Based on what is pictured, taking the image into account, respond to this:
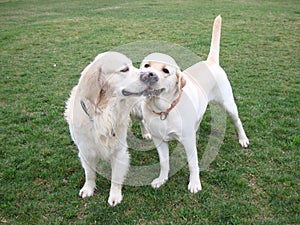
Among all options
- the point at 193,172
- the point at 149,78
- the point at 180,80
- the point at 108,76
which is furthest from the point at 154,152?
the point at 108,76

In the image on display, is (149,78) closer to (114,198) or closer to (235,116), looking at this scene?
(114,198)

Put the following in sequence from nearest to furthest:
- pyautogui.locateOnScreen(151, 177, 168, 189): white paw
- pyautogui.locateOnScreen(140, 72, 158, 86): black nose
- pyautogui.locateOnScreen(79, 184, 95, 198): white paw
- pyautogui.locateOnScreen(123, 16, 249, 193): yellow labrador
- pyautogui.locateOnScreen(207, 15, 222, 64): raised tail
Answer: pyautogui.locateOnScreen(140, 72, 158, 86): black nose
pyautogui.locateOnScreen(123, 16, 249, 193): yellow labrador
pyautogui.locateOnScreen(79, 184, 95, 198): white paw
pyautogui.locateOnScreen(151, 177, 168, 189): white paw
pyautogui.locateOnScreen(207, 15, 222, 64): raised tail

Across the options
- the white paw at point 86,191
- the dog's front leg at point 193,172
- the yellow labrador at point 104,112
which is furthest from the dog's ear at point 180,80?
the white paw at point 86,191

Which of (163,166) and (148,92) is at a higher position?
(148,92)

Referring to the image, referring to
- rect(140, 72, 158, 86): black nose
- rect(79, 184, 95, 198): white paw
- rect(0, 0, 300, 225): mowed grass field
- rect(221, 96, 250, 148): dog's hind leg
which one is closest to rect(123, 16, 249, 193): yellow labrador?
rect(140, 72, 158, 86): black nose

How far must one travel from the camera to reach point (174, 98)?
8.16 ft

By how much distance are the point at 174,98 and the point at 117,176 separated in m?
0.92

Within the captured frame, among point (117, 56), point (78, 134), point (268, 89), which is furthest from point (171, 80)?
point (268, 89)

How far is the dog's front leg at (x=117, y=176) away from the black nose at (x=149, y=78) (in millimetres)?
749

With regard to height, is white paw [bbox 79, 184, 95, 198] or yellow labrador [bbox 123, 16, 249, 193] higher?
yellow labrador [bbox 123, 16, 249, 193]

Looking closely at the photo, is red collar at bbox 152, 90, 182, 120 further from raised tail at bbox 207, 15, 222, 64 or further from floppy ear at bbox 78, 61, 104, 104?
raised tail at bbox 207, 15, 222, 64

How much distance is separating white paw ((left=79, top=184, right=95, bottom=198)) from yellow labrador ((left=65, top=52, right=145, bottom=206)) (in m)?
0.20

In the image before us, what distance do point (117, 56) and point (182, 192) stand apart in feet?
4.86

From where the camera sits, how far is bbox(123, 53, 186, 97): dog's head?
2182 millimetres
